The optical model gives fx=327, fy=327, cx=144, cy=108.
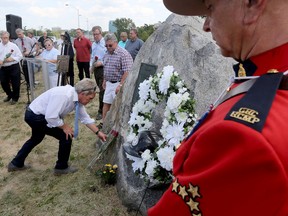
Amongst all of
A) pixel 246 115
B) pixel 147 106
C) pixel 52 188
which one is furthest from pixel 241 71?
pixel 52 188

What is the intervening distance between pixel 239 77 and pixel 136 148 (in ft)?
6.05

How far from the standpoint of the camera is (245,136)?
2.22 feet

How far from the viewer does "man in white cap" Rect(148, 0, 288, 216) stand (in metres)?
0.68

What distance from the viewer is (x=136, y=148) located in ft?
8.88

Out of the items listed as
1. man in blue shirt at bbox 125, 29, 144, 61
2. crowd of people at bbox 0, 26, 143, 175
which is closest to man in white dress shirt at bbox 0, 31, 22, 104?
crowd of people at bbox 0, 26, 143, 175

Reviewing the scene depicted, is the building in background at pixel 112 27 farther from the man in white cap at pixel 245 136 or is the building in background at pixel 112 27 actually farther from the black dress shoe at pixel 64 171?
the man in white cap at pixel 245 136

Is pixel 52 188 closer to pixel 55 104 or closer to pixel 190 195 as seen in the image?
pixel 55 104

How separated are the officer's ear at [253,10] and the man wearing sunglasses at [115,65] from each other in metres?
4.64

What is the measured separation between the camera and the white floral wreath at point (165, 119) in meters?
2.38

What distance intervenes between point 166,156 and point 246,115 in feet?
5.67

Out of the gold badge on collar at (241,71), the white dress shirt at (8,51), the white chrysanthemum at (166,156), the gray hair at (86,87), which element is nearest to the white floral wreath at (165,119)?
the white chrysanthemum at (166,156)

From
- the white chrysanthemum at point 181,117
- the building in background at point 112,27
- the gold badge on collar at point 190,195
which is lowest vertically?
the building in background at point 112,27

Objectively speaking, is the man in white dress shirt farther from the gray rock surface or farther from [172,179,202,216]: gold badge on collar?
[172,179,202,216]: gold badge on collar

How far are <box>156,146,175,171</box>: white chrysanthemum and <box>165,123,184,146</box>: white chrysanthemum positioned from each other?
0.21 ft
